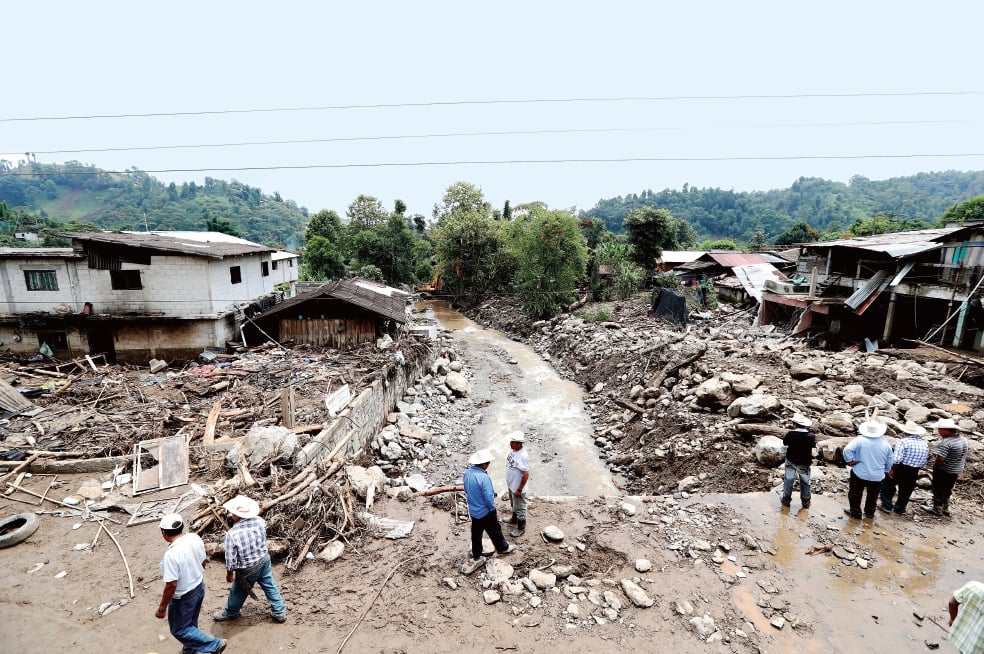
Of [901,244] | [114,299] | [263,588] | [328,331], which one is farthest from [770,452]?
[114,299]

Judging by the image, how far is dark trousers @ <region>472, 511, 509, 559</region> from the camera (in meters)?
6.82

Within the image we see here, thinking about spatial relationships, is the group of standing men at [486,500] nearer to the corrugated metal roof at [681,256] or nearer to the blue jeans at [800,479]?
the blue jeans at [800,479]

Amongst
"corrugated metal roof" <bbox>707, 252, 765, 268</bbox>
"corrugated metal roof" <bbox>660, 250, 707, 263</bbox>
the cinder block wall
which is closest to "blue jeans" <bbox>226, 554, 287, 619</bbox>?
the cinder block wall

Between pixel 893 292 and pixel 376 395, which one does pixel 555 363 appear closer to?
pixel 376 395

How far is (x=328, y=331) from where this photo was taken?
1969 centimetres

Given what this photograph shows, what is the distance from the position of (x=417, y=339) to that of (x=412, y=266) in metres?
28.0

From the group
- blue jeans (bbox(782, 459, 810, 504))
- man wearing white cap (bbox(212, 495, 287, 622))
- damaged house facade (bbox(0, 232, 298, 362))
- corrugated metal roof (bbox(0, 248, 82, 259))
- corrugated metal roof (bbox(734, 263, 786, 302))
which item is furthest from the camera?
corrugated metal roof (bbox(734, 263, 786, 302))

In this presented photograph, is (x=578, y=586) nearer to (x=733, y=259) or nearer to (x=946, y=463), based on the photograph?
(x=946, y=463)

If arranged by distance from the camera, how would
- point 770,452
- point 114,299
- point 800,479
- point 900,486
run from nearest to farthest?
point 900,486
point 800,479
point 770,452
point 114,299

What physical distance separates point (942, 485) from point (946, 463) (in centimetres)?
48

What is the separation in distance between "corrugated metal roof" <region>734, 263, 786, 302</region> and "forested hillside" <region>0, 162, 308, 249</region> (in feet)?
289

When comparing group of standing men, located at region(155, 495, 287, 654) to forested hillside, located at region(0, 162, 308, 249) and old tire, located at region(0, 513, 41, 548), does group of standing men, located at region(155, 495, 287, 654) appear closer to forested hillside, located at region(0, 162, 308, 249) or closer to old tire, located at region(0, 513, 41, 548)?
old tire, located at region(0, 513, 41, 548)

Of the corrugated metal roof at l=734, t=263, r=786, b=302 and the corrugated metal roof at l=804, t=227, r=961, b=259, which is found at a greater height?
the corrugated metal roof at l=804, t=227, r=961, b=259

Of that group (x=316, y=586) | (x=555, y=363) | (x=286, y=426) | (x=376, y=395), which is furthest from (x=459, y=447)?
(x=555, y=363)
